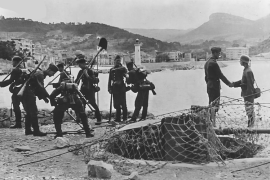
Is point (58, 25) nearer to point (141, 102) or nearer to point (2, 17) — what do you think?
point (2, 17)

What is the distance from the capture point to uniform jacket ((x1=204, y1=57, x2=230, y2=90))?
8.76 meters

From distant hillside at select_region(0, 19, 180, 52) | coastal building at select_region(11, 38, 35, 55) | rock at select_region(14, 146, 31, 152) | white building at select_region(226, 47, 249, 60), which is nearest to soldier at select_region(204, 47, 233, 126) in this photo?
rock at select_region(14, 146, 31, 152)

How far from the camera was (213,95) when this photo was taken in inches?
354

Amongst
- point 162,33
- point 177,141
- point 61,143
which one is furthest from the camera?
point 162,33

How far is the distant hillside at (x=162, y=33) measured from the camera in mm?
16422

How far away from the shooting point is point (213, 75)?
8.86 meters

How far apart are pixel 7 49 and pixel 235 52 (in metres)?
8.87

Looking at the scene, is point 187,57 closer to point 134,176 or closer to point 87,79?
point 87,79

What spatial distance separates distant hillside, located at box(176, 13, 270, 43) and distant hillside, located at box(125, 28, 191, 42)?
0.23m

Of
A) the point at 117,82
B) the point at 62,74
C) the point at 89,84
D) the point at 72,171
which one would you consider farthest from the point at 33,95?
the point at 72,171

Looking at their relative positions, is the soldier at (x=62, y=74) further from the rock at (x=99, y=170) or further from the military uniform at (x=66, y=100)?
the rock at (x=99, y=170)

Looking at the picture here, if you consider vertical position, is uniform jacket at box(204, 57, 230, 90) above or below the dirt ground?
above

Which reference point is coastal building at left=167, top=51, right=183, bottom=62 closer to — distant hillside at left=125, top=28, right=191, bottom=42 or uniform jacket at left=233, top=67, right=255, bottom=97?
distant hillside at left=125, top=28, right=191, bottom=42

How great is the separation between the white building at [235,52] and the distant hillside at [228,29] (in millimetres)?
812
